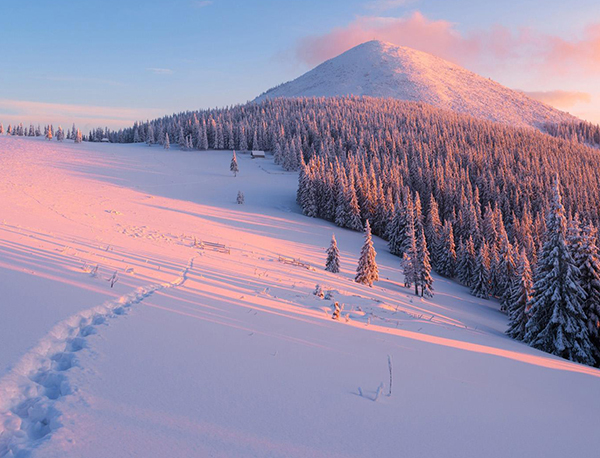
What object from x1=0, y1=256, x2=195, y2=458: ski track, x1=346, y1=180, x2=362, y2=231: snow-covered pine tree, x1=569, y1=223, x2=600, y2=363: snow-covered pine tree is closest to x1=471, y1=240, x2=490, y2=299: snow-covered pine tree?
x1=346, y1=180, x2=362, y2=231: snow-covered pine tree

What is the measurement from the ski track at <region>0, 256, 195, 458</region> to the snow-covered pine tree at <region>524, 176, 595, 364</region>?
24.1m

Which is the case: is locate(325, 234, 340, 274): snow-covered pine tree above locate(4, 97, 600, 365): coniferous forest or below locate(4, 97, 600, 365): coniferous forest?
below

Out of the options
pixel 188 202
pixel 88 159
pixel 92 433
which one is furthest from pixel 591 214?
pixel 88 159

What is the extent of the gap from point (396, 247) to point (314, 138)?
8870cm

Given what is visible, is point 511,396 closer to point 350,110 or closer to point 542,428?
point 542,428

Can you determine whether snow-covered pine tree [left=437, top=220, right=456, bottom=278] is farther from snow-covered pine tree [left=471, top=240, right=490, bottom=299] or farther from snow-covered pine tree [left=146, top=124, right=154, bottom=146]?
snow-covered pine tree [left=146, top=124, right=154, bottom=146]

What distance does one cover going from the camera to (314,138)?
447 feet

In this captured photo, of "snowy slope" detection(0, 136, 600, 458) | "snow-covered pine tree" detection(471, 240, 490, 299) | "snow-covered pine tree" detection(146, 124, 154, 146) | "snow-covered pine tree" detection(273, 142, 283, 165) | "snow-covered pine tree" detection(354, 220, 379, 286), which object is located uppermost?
"snow-covered pine tree" detection(146, 124, 154, 146)

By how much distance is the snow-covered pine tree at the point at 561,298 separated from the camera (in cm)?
2034

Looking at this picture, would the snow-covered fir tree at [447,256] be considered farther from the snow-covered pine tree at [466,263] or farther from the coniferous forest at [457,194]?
the snow-covered pine tree at [466,263]

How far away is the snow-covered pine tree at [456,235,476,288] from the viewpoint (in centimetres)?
5112

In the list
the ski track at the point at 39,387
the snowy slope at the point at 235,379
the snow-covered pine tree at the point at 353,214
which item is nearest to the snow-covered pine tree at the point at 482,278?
the snow-covered pine tree at the point at 353,214

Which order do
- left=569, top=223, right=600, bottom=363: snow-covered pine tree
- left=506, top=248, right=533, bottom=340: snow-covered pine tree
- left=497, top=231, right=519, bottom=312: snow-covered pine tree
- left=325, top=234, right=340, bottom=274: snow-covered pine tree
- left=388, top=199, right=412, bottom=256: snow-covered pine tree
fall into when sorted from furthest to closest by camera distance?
left=388, top=199, right=412, bottom=256: snow-covered pine tree → left=497, top=231, right=519, bottom=312: snow-covered pine tree → left=325, top=234, right=340, bottom=274: snow-covered pine tree → left=506, top=248, right=533, bottom=340: snow-covered pine tree → left=569, top=223, right=600, bottom=363: snow-covered pine tree

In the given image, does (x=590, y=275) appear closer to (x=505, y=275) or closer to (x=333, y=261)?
(x=333, y=261)
